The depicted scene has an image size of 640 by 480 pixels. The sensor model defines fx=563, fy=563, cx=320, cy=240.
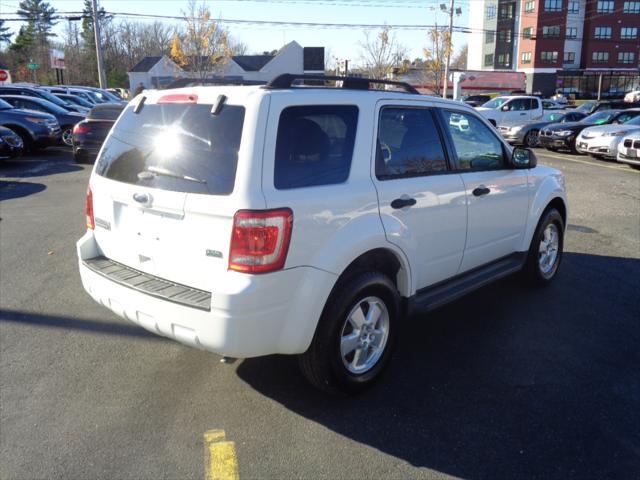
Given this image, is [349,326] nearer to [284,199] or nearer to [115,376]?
[284,199]

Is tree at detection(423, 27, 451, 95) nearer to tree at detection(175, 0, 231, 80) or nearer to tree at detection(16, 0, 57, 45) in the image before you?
tree at detection(175, 0, 231, 80)

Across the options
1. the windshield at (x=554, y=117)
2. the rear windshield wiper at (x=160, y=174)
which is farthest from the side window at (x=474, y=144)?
the windshield at (x=554, y=117)

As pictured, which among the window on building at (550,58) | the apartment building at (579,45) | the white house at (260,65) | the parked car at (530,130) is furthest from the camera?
the window on building at (550,58)

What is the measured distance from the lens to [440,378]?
154 inches

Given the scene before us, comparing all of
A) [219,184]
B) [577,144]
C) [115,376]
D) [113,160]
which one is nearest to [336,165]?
[219,184]

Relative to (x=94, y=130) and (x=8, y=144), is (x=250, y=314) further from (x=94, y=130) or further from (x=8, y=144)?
(x=8, y=144)

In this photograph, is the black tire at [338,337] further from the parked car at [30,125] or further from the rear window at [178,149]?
the parked car at [30,125]

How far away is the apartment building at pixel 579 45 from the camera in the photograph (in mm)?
74812

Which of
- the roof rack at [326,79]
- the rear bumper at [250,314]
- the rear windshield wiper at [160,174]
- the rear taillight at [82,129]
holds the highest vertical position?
the roof rack at [326,79]

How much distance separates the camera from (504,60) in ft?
269

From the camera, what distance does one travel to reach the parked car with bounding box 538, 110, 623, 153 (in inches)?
760

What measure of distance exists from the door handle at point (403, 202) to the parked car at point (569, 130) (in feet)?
57.9

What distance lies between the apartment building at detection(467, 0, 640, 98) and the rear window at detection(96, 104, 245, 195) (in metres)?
79.1

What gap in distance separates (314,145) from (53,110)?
18.3 metres
